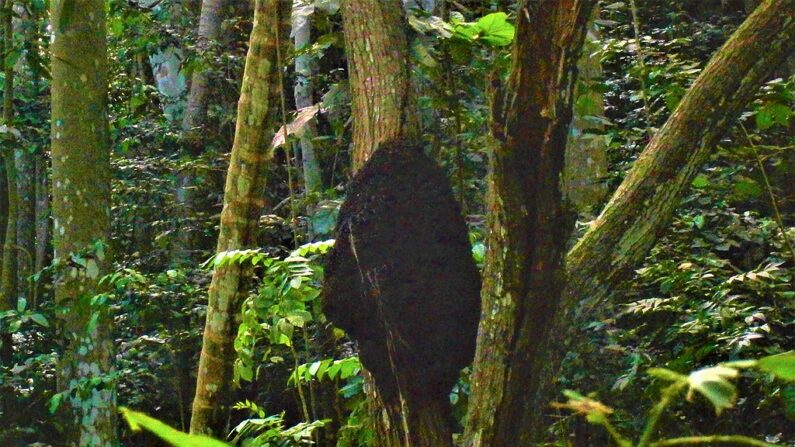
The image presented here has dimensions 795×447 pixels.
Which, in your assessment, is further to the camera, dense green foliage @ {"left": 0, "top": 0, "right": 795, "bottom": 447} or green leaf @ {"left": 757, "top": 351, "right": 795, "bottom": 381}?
dense green foliage @ {"left": 0, "top": 0, "right": 795, "bottom": 447}

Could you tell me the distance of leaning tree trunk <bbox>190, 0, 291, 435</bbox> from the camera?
3309 mm

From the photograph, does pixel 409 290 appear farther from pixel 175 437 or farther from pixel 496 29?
pixel 175 437

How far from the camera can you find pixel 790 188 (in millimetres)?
4766

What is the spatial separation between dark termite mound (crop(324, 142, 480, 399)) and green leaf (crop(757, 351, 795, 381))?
1.68 metres

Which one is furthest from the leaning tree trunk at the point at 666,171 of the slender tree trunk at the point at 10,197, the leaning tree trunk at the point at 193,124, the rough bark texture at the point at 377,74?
the leaning tree trunk at the point at 193,124

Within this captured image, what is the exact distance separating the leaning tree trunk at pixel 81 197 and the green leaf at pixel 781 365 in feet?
12.2

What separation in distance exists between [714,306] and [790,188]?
5.90 ft

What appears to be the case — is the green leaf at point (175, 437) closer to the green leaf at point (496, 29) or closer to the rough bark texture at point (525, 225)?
the rough bark texture at point (525, 225)

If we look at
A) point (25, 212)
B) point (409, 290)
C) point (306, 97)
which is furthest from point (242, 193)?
point (25, 212)

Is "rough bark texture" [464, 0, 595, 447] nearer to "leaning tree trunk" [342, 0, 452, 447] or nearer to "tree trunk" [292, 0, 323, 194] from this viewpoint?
"leaning tree trunk" [342, 0, 452, 447]

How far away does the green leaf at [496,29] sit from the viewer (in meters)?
2.62

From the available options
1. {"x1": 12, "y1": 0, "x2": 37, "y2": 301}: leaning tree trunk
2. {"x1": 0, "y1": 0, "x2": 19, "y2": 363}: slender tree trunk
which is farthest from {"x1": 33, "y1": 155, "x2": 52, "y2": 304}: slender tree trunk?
{"x1": 0, "y1": 0, "x2": 19, "y2": 363}: slender tree trunk

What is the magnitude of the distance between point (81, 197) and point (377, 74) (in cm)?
207

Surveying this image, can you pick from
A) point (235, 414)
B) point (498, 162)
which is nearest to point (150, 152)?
point (235, 414)
